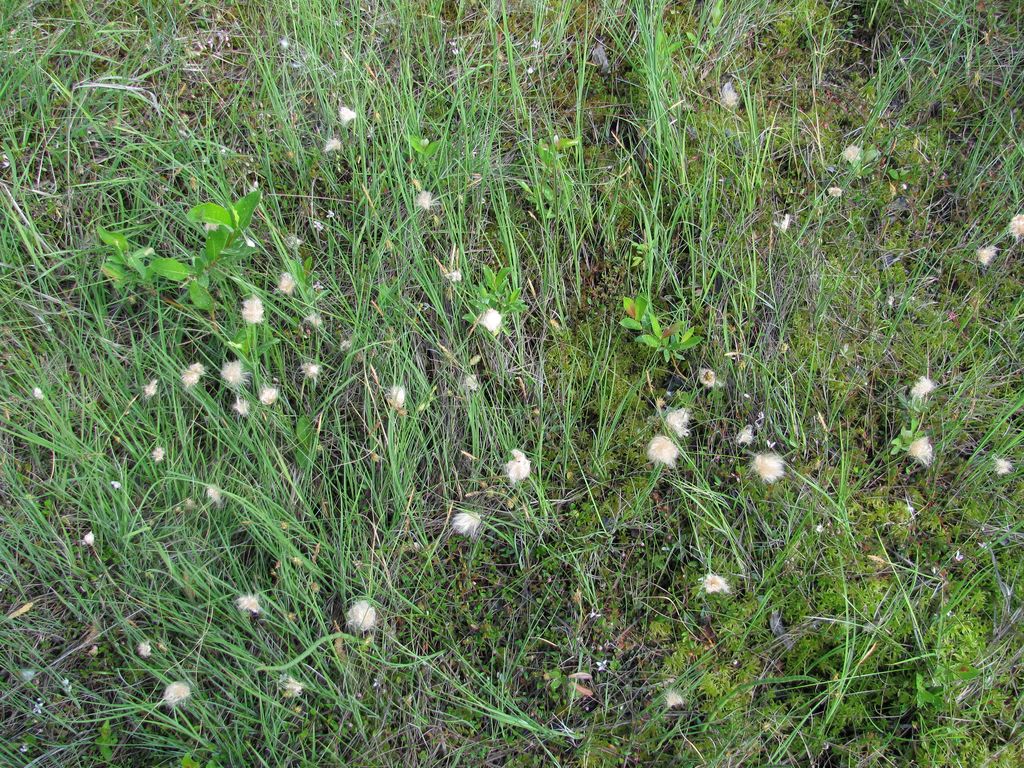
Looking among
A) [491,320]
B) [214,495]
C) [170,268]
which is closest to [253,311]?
[170,268]

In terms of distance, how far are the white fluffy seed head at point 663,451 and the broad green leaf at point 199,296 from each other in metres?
1.40

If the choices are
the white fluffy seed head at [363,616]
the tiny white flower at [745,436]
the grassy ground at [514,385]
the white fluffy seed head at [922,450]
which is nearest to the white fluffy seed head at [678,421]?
the grassy ground at [514,385]

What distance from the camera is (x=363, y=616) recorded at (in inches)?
70.2

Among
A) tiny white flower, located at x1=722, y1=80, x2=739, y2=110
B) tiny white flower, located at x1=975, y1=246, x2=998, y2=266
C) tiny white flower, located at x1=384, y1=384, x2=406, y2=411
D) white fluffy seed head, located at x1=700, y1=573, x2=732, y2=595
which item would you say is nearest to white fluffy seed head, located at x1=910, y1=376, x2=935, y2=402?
tiny white flower, located at x1=975, y1=246, x2=998, y2=266

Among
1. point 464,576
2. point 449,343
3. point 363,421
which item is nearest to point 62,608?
point 363,421

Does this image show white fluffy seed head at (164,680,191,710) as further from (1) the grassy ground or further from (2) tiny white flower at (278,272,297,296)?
(2) tiny white flower at (278,272,297,296)

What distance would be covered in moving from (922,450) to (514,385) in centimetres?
126

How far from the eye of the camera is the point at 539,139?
2.18 meters

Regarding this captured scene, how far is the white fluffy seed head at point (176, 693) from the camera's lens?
67.9 inches

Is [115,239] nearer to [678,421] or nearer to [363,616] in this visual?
[363,616]

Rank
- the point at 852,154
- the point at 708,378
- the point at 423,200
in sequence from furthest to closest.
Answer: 1. the point at 852,154
2. the point at 423,200
3. the point at 708,378

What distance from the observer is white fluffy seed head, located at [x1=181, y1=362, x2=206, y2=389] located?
74.9 inches

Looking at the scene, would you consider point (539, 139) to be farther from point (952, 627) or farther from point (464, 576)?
point (952, 627)

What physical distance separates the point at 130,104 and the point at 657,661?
2.52 m
